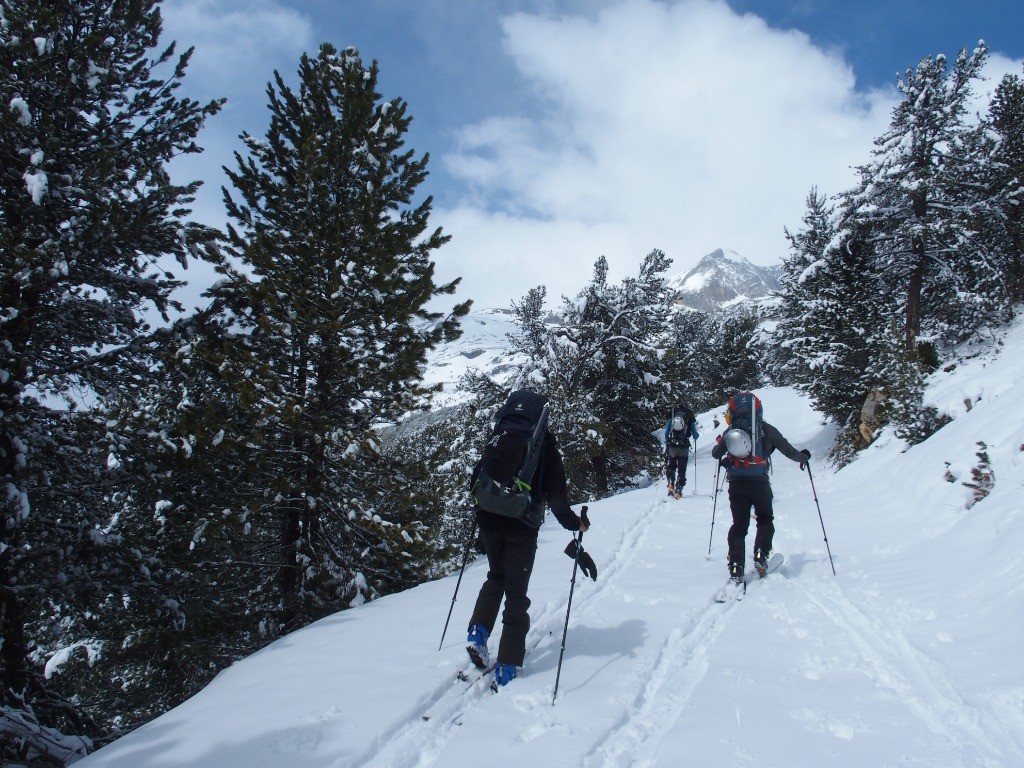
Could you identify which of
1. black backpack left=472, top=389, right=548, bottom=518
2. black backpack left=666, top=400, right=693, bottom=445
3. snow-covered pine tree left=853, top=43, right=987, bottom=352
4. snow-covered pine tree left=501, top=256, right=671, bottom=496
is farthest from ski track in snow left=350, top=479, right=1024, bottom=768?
snow-covered pine tree left=853, top=43, right=987, bottom=352

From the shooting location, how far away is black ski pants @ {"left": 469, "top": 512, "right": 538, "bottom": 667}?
13.1ft

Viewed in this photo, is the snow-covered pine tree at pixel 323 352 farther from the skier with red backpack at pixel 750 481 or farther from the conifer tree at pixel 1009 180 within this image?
the conifer tree at pixel 1009 180

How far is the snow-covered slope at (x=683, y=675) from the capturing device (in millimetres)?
3053

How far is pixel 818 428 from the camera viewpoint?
2706 centimetres

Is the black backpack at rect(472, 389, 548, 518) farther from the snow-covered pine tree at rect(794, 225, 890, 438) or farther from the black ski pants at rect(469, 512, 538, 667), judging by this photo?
the snow-covered pine tree at rect(794, 225, 890, 438)

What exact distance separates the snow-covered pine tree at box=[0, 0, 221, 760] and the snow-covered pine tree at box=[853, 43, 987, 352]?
20.1 m

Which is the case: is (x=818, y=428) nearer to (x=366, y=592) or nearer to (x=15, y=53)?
(x=366, y=592)

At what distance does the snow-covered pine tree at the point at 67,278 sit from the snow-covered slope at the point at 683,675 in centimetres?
317

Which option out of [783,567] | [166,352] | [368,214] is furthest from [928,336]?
[166,352]

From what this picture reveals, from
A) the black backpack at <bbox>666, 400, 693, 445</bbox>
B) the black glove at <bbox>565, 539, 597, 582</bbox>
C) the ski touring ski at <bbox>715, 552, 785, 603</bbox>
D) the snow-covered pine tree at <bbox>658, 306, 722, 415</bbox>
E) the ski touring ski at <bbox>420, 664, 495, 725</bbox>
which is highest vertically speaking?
the snow-covered pine tree at <bbox>658, 306, 722, 415</bbox>

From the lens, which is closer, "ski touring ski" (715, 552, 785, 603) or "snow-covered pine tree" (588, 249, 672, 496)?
"ski touring ski" (715, 552, 785, 603)

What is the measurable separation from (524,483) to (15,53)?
771 centimetres

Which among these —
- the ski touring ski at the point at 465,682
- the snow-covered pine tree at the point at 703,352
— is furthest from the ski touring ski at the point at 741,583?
the snow-covered pine tree at the point at 703,352

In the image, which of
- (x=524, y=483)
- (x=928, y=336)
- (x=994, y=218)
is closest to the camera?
(x=524, y=483)
